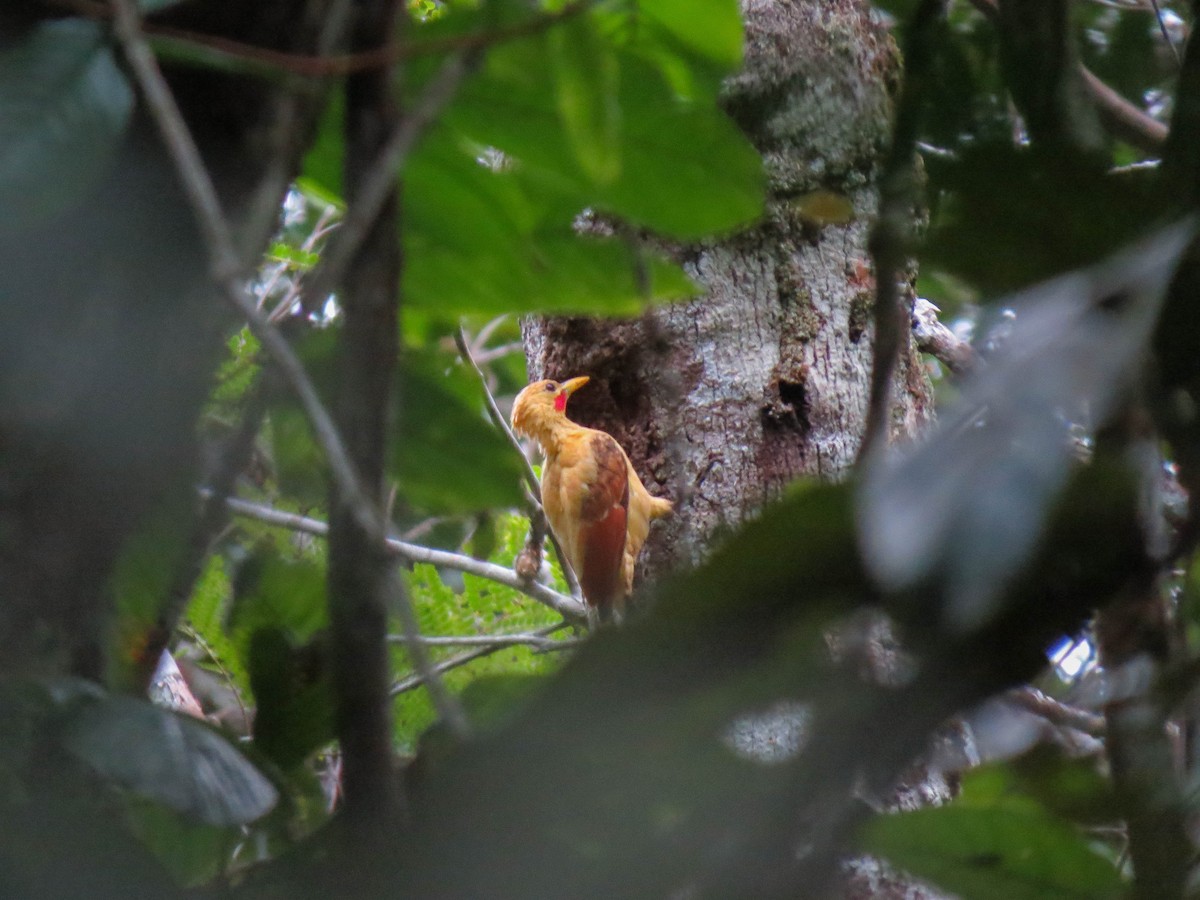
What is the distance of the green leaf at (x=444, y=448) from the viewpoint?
82 cm

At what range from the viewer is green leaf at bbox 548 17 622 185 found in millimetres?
688

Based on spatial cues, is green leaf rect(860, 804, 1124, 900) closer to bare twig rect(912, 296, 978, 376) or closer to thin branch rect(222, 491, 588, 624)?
thin branch rect(222, 491, 588, 624)

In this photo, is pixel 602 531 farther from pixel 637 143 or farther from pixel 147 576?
pixel 147 576

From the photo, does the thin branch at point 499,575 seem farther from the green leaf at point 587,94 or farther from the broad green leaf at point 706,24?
the green leaf at point 587,94

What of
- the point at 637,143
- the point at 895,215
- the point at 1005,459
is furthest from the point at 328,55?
the point at 1005,459

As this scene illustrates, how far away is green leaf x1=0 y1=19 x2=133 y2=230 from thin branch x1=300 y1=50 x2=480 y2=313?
135 mm

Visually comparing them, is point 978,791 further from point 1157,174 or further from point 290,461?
point 290,461

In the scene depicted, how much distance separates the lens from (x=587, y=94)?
70cm

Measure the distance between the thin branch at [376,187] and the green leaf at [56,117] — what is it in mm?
135

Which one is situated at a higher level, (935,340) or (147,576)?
(147,576)

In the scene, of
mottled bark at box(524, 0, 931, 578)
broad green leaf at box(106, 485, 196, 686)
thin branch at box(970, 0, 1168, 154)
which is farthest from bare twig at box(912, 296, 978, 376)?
broad green leaf at box(106, 485, 196, 686)

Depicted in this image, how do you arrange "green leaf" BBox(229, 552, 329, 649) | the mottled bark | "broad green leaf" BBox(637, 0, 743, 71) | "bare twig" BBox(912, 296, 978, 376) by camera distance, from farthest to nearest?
"bare twig" BBox(912, 296, 978, 376) < the mottled bark < "broad green leaf" BBox(637, 0, 743, 71) < "green leaf" BBox(229, 552, 329, 649)

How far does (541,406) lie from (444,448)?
3.58m

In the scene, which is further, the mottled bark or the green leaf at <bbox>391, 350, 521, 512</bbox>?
the mottled bark
